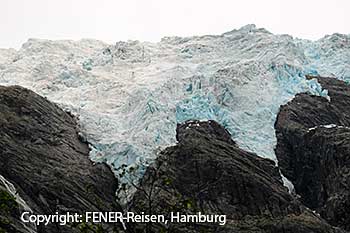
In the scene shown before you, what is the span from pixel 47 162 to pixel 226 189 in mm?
7775

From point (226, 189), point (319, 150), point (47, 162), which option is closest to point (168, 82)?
point (319, 150)

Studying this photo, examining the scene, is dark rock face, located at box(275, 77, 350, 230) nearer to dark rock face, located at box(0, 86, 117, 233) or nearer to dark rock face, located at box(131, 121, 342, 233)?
dark rock face, located at box(131, 121, 342, 233)

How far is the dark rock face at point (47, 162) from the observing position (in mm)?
22781

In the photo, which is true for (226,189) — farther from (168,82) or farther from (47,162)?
(168,82)

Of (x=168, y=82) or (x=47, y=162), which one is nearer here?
(x=47, y=162)

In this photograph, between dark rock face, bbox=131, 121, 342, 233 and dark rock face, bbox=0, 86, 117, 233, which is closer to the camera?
dark rock face, bbox=0, 86, 117, 233

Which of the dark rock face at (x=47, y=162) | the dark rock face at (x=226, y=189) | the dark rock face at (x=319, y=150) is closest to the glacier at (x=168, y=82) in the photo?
the dark rock face at (x=319, y=150)

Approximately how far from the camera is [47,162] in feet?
80.6

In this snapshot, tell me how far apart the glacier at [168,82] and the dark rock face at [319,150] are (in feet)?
2.64

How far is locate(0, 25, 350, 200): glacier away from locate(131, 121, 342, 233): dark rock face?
1283 mm

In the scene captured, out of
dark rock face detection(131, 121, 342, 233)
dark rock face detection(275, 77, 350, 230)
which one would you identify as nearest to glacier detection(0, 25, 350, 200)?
dark rock face detection(275, 77, 350, 230)

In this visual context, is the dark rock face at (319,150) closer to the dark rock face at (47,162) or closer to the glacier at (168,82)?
the glacier at (168,82)

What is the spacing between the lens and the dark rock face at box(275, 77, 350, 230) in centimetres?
2664

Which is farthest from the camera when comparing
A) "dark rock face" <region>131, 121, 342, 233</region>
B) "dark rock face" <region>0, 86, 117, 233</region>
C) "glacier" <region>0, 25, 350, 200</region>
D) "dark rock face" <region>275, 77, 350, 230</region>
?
"glacier" <region>0, 25, 350, 200</region>
